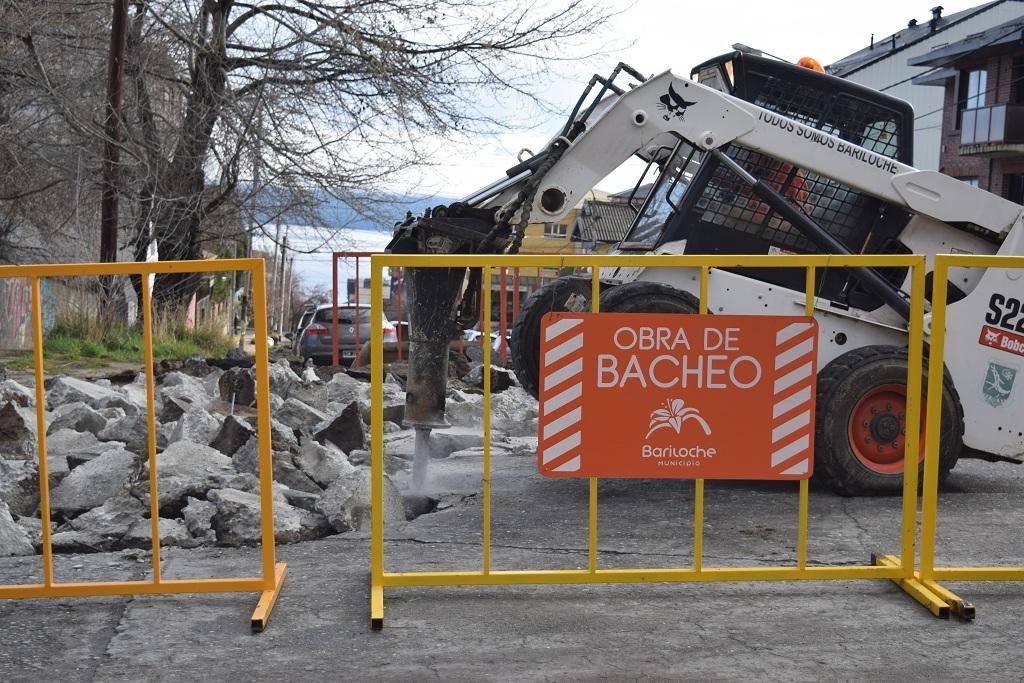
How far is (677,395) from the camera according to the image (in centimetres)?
488

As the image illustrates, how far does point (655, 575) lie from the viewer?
199 inches

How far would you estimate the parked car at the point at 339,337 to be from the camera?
19.5 metres

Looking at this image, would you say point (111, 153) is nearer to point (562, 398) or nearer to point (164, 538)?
point (164, 538)

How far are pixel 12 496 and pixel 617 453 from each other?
3.56 meters

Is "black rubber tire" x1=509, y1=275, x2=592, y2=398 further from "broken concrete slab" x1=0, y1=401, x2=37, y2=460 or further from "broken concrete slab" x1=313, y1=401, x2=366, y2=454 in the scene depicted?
"broken concrete slab" x1=0, y1=401, x2=37, y2=460

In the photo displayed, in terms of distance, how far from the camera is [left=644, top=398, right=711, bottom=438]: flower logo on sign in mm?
4891

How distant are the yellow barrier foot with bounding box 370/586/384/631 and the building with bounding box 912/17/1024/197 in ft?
134

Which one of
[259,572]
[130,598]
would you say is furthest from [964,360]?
[130,598]

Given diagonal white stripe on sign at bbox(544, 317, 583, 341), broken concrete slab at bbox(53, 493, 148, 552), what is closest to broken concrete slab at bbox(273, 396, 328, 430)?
broken concrete slab at bbox(53, 493, 148, 552)

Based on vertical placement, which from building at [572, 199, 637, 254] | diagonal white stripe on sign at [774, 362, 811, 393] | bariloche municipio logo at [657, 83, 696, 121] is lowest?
diagonal white stripe on sign at [774, 362, 811, 393]

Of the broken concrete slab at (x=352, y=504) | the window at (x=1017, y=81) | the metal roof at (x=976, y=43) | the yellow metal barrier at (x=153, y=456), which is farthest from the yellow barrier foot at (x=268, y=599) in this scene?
the window at (x=1017, y=81)

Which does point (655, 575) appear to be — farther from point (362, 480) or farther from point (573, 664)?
point (362, 480)

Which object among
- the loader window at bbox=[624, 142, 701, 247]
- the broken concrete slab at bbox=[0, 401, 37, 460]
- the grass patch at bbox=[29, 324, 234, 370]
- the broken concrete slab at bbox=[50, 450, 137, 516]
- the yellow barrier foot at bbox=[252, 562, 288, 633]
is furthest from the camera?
the grass patch at bbox=[29, 324, 234, 370]

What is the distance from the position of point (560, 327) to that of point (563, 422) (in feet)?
1.38
